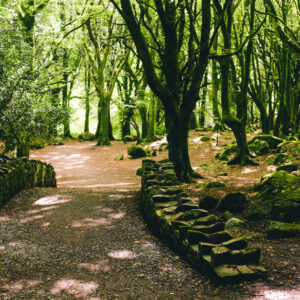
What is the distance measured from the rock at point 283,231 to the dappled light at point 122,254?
7.39ft

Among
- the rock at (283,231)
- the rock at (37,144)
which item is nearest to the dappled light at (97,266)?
the rock at (283,231)

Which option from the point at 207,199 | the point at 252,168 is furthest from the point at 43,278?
the point at 252,168

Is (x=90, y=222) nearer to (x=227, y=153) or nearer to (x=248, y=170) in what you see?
(x=248, y=170)

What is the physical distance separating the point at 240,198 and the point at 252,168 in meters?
5.30

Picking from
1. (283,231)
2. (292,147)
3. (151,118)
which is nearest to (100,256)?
(283,231)

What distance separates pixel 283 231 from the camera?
492 cm

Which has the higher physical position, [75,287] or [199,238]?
[199,238]

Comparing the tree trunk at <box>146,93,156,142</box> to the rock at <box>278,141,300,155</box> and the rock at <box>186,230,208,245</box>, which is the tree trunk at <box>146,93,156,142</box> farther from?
the rock at <box>186,230,208,245</box>

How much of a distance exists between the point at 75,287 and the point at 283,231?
10.9 feet

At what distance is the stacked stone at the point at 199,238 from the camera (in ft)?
11.5

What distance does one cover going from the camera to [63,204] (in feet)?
24.2

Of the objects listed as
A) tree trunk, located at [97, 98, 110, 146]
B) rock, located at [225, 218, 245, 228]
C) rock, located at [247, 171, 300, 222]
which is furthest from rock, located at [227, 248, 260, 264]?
tree trunk, located at [97, 98, 110, 146]

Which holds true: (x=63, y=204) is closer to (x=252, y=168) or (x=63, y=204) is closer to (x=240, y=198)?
(x=240, y=198)

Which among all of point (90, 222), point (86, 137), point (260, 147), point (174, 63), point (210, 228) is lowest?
point (90, 222)
